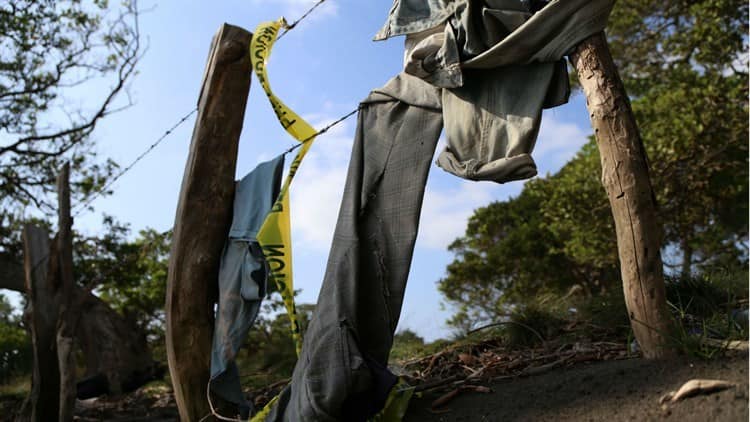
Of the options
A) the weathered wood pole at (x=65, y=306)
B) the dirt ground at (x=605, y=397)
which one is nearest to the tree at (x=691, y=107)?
the dirt ground at (x=605, y=397)

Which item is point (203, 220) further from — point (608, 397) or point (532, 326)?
point (608, 397)

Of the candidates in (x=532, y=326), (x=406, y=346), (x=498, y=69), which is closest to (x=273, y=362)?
(x=406, y=346)

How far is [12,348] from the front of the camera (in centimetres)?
1004

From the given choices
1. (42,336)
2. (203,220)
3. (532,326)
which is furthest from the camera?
(42,336)

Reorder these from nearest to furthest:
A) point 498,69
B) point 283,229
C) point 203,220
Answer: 1. point 498,69
2. point 283,229
3. point 203,220

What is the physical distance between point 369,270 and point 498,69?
3.77 ft

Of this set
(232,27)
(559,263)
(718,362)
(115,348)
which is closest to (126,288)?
(115,348)

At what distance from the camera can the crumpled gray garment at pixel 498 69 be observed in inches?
117

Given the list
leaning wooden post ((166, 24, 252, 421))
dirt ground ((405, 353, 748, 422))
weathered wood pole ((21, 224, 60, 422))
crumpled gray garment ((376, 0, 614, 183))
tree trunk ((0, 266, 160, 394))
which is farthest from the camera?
tree trunk ((0, 266, 160, 394))

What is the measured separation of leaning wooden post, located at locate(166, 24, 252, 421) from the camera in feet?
13.3

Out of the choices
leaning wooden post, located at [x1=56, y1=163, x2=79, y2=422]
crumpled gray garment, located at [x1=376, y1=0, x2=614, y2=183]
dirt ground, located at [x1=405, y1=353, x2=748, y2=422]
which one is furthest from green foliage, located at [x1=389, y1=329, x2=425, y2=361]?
crumpled gray garment, located at [x1=376, y1=0, x2=614, y2=183]

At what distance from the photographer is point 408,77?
356 centimetres

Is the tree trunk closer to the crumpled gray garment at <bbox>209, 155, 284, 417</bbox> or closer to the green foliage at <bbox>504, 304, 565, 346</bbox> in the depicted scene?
the crumpled gray garment at <bbox>209, 155, 284, 417</bbox>

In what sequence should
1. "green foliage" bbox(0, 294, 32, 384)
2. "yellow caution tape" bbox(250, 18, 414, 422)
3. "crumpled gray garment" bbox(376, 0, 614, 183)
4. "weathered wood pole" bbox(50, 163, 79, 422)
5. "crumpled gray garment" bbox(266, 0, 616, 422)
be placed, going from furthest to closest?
"green foliage" bbox(0, 294, 32, 384)
"weathered wood pole" bbox(50, 163, 79, 422)
"yellow caution tape" bbox(250, 18, 414, 422)
"crumpled gray garment" bbox(266, 0, 616, 422)
"crumpled gray garment" bbox(376, 0, 614, 183)
